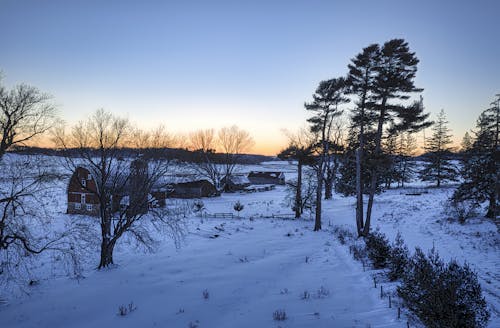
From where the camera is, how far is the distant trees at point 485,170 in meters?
18.0

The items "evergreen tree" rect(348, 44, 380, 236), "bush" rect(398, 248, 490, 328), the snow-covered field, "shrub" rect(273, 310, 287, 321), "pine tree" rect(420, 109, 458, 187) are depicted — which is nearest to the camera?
"bush" rect(398, 248, 490, 328)

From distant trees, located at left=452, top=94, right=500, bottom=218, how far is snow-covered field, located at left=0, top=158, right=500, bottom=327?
2.55 m

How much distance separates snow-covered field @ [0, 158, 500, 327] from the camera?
7293mm

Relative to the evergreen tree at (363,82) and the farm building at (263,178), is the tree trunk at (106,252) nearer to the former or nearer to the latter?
the evergreen tree at (363,82)

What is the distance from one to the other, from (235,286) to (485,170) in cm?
2151

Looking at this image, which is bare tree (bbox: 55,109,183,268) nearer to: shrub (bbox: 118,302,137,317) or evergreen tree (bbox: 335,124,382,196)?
shrub (bbox: 118,302,137,317)

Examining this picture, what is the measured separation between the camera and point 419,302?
5.88m

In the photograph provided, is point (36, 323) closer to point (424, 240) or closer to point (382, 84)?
point (382, 84)

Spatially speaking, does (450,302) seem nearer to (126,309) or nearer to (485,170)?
(126,309)

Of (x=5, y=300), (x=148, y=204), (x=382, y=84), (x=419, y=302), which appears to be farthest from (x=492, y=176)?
(x=5, y=300)

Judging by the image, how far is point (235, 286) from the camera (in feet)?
31.6

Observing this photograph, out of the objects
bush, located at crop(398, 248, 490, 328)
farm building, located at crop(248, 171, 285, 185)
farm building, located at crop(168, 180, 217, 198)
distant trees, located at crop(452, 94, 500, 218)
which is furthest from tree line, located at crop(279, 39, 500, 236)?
farm building, located at crop(248, 171, 285, 185)

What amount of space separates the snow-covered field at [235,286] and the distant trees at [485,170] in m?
2.55

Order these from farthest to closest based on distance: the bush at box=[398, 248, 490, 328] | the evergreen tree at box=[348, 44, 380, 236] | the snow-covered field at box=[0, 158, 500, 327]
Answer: the evergreen tree at box=[348, 44, 380, 236] → the snow-covered field at box=[0, 158, 500, 327] → the bush at box=[398, 248, 490, 328]
